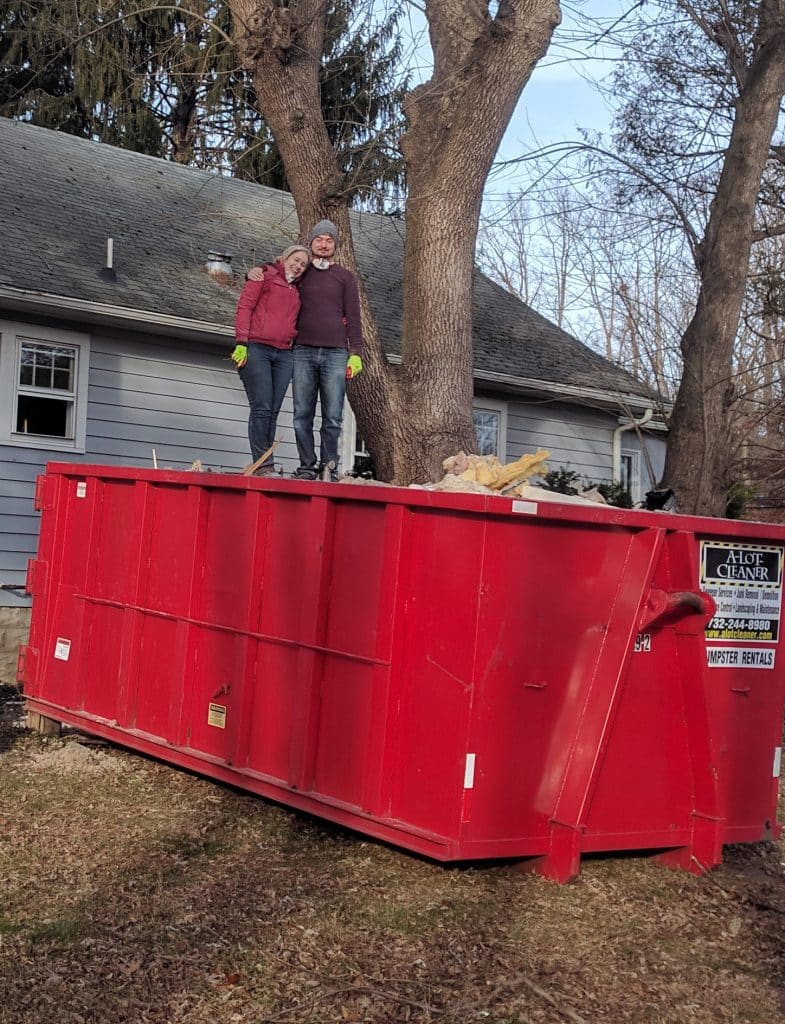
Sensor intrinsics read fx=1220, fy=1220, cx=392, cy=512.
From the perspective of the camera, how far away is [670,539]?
5.41m

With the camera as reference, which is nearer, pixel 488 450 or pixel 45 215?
pixel 45 215

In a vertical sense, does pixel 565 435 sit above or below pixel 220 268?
below

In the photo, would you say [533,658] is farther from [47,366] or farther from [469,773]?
[47,366]

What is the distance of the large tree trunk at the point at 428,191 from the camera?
27.8ft

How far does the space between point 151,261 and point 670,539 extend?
8829 mm

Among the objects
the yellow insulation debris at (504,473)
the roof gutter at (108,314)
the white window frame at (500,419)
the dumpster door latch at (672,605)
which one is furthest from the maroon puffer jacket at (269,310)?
the white window frame at (500,419)

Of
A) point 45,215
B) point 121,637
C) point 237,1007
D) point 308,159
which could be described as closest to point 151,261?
point 45,215

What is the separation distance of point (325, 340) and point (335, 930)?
4.31m

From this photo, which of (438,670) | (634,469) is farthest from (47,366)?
(634,469)

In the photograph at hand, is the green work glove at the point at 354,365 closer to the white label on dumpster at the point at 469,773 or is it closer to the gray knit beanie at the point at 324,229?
the gray knit beanie at the point at 324,229

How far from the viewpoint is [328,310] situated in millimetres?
8008

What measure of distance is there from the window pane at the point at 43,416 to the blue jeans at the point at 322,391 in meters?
4.05

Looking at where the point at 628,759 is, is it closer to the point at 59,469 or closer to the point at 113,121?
the point at 59,469

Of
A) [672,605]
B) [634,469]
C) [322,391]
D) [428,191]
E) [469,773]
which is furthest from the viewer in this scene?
[634,469]
